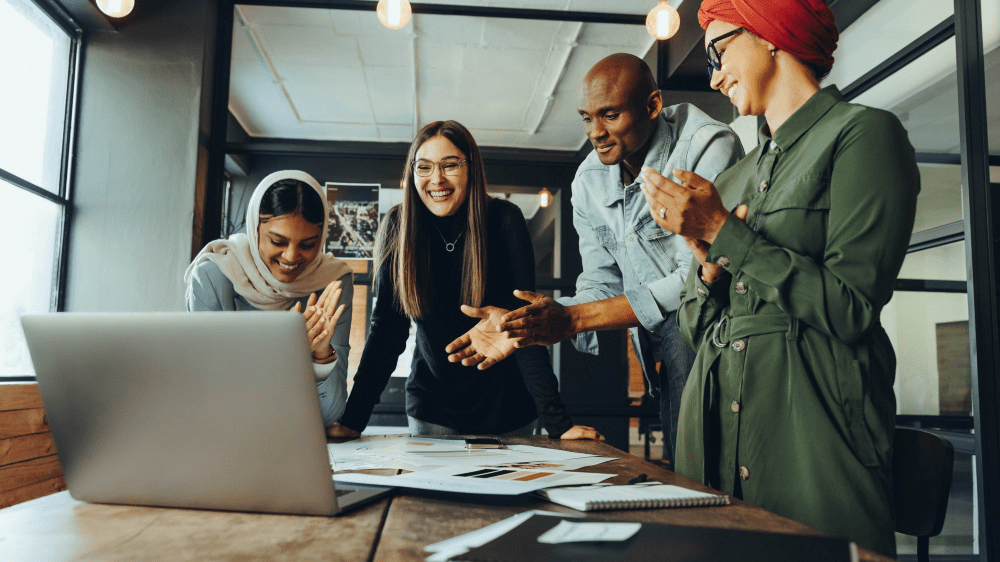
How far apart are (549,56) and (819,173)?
3319 mm

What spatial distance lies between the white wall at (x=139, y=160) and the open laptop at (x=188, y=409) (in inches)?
102

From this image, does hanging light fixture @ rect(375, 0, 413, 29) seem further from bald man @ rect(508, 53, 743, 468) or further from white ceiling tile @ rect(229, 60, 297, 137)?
white ceiling tile @ rect(229, 60, 297, 137)

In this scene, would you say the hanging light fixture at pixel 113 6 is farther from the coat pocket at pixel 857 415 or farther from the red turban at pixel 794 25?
the coat pocket at pixel 857 415

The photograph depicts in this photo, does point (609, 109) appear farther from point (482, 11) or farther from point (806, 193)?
point (482, 11)

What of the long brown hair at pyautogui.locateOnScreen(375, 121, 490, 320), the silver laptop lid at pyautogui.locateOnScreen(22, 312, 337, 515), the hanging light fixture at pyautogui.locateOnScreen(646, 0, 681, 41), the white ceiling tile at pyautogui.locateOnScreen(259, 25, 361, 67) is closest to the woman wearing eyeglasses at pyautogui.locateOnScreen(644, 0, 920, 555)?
the silver laptop lid at pyautogui.locateOnScreen(22, 312, 337, 515)

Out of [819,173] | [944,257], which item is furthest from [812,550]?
[944,257]

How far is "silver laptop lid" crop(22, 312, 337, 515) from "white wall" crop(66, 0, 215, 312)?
2.59 m

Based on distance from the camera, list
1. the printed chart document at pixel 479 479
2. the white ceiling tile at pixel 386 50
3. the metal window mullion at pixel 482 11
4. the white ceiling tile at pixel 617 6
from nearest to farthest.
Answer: the printed chart document at pixel 479 479
the metal window mullion at pixel 482 11
the white ceiling tile at pixel 617 6
the white ceiling tile at pixel 386 50

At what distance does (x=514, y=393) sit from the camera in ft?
5.82

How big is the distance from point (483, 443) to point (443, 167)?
0.90 meters

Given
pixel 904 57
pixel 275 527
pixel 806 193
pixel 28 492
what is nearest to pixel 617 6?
pixel 904 57

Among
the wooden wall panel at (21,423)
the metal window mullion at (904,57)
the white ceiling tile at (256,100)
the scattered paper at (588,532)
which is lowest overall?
the wooden wall panel at (21,423)

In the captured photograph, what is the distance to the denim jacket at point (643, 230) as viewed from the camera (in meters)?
1.51

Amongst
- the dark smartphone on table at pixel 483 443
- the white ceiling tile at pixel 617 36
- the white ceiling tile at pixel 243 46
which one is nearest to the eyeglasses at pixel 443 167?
the dark smartphone on table at pixel 483 443
